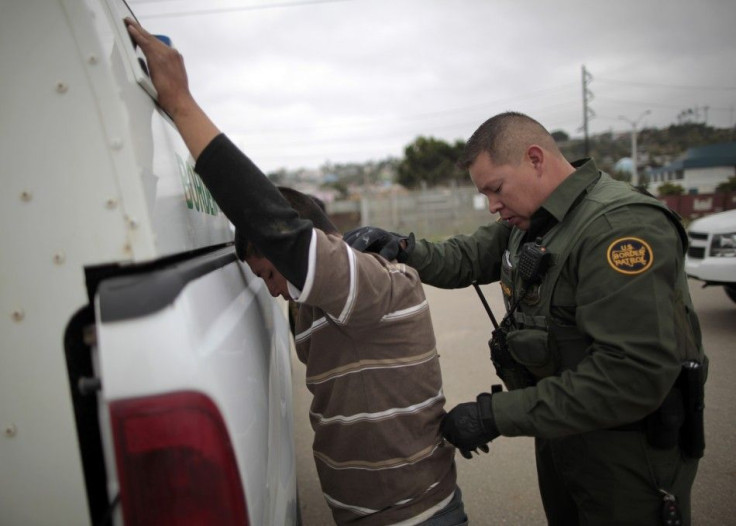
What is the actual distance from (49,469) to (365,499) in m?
0.79

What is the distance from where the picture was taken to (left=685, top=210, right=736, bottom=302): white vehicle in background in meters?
4.96

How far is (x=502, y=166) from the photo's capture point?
1.69 m

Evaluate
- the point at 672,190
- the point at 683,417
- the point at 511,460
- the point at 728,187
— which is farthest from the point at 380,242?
the point at 728,187

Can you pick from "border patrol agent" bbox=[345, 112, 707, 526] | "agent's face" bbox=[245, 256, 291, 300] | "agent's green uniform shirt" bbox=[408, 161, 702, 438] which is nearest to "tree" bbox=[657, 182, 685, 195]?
"border patrol agent" bbox=[345, 112, 707, 526]

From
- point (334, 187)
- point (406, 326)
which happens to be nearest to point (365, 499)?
point (406, 326)

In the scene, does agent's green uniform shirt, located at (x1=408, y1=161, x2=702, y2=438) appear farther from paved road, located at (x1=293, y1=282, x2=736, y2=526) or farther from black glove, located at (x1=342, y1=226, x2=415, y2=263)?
paved road, located at (x1=293, y1=282, x2=736, y2=526)

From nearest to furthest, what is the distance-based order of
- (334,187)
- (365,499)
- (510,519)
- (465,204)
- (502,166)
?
(365,499) < (502,166) < (510,519) < (465,204) < (334,187)

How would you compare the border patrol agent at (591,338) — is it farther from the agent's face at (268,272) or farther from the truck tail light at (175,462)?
the truck tail light at (175,462)

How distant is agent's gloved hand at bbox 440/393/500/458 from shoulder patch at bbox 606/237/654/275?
557 mm

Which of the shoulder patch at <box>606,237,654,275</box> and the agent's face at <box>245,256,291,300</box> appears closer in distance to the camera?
the shoulder patch at <box>606,237,654,275</box>

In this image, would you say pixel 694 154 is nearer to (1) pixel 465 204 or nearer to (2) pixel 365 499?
(1) pixel 465 204

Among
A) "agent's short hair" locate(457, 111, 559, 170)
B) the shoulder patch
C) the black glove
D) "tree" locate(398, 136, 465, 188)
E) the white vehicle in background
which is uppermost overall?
"tree" locate(398, 136, 465, 188)

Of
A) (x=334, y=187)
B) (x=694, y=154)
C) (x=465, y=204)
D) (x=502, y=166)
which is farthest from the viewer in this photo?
(x=334, y=187)

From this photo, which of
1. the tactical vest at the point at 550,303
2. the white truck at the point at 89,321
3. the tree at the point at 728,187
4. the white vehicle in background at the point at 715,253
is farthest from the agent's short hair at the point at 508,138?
the tree at the point at 728,187
